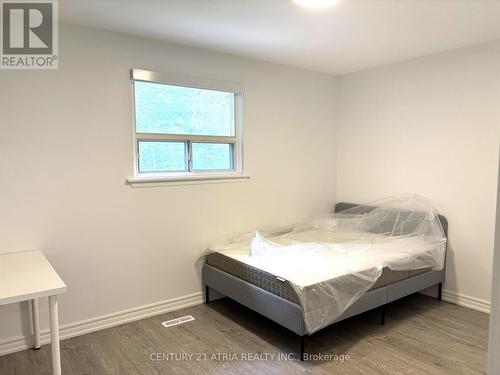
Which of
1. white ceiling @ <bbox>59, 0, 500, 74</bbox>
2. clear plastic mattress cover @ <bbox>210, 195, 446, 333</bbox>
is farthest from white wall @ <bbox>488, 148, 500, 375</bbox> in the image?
white ceiling @ <bbox>59, 0, 500, 74</bbox>

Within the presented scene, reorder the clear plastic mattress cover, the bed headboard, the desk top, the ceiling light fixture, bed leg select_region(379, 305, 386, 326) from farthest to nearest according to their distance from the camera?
Result: the bed headboard
bed leg select_region(379, 305, 386, 326)
the clear plastic mattress cover
the ceiling light fixture
the desk top

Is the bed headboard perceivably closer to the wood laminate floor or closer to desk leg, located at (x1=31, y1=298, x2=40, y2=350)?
the wood laminate floor

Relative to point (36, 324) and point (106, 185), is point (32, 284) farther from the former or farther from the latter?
point (106, 185)

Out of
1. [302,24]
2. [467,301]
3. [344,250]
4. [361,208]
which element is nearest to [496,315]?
[344,250]

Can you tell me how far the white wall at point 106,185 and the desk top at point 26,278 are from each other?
0.26m

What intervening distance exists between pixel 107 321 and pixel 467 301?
3.21m

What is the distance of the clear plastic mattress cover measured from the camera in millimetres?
2543

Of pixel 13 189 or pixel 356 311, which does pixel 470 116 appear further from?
pixel 13 189

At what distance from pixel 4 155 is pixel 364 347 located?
287 cm

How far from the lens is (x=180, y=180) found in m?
3.28

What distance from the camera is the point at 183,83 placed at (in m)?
3.24

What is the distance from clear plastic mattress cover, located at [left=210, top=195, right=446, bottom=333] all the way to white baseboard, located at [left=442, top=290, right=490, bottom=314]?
0.42 m

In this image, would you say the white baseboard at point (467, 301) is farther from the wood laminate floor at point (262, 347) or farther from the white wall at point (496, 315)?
the white wall at point (496, 315)

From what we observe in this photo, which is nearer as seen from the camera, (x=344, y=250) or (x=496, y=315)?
(x=496, y=315)
